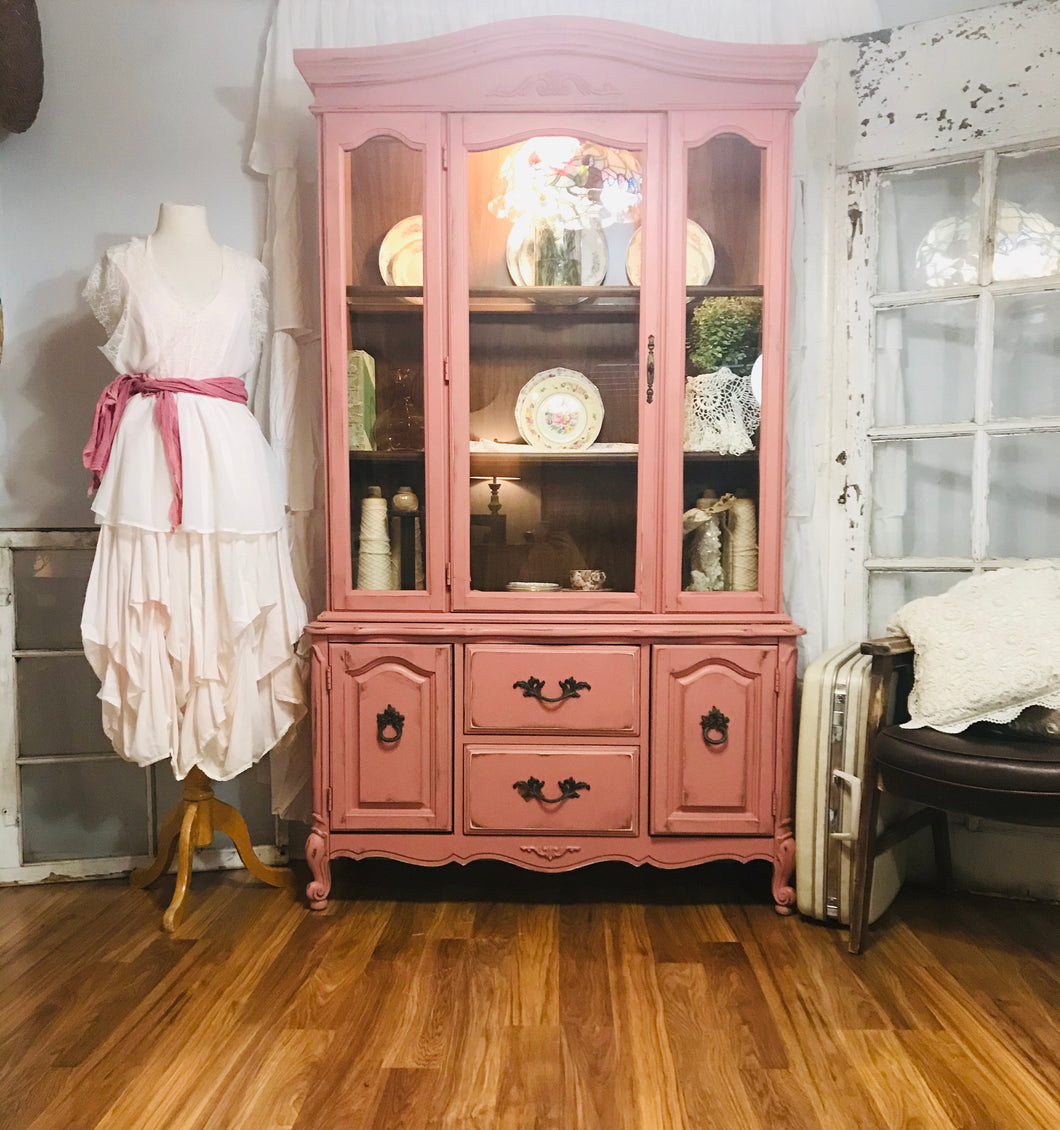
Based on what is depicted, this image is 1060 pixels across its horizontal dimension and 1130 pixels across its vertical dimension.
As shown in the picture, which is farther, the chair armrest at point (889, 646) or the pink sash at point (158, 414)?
the pink sash at point (158, 414)

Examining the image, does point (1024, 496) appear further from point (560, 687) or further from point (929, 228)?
point (560, 687)

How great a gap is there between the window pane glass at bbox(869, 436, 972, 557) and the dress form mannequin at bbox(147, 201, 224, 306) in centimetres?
180

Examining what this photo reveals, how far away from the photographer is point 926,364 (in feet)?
7.49

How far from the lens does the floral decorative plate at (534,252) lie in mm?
2135

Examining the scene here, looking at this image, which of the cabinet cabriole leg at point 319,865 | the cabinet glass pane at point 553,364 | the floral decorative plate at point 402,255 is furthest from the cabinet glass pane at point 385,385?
the cabinet cabriole leg at point 319,865

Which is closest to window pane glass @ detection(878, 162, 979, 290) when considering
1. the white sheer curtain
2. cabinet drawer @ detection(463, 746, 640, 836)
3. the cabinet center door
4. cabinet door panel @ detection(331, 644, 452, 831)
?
the white sheer curtain

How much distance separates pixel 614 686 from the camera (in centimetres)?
207

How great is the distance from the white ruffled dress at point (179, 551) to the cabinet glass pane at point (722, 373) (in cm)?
107

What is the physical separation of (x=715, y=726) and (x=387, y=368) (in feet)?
3.96

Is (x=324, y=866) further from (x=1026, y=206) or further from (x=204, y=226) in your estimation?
(x=1026, y=206)

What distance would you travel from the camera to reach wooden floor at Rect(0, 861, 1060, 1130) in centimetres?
142

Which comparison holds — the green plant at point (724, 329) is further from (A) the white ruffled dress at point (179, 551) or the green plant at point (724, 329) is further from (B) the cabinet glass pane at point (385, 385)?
(A) the white ruffled dress at point (179, 551)

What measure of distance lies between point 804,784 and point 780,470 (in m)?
0.77

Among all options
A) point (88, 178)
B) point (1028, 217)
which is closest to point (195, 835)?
point (88, 178)
